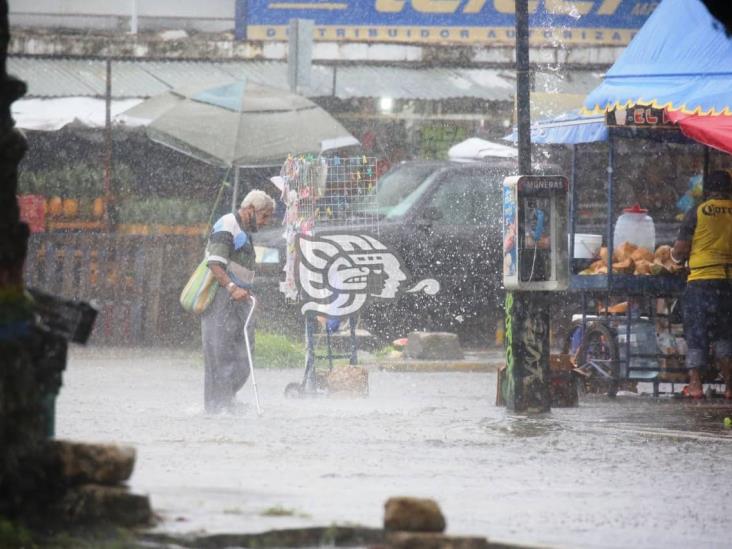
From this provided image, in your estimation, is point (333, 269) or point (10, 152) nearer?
point (10, 152)

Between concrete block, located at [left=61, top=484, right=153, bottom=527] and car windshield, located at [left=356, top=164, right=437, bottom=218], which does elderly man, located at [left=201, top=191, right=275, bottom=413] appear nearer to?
concrete block, located at [left=61, top=484, right=153, bottom=527]

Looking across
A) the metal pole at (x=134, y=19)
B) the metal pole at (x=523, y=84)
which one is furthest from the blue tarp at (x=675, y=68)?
the metal pole at (x=134, y=19)

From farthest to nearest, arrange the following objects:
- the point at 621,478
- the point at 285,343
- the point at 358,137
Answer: the point at 358,137, the point at 285,343, the point at 621,478

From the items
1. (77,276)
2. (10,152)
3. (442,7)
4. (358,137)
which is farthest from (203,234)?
(10,152)

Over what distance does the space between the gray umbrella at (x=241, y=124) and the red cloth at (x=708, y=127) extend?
23.0ft

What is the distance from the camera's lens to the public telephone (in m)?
13.0

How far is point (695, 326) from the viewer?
1475cm

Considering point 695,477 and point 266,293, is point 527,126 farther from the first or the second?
point 266,293

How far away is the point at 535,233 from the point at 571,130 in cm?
284

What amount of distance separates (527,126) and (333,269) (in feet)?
8.43

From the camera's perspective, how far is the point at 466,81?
26.8 metres

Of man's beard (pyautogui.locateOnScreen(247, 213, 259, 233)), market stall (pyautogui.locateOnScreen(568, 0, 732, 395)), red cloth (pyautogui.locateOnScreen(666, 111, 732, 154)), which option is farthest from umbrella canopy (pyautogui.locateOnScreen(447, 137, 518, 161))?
man's beard (pyautogui.locateOnScreen(247, 213, 259, 233))

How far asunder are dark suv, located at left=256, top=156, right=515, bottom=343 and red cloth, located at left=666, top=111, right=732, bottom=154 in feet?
18.3

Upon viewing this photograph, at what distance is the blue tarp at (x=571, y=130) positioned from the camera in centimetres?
1544
